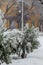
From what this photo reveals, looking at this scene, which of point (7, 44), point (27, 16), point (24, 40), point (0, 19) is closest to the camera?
point (7, 44)

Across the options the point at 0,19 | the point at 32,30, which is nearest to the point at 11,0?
the point at 32,30

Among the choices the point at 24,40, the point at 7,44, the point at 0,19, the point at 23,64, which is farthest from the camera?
the point at 24,40

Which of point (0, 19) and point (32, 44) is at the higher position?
point (0, 19)

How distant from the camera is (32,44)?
12766 millimetres

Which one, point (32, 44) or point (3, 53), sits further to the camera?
point (32, 44)

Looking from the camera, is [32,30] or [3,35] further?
[32,30]

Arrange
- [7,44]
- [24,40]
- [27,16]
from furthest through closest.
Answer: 1. [27,16]
2. [24,40]
3. [7,44]

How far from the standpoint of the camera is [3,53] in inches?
312

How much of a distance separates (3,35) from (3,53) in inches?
19.5

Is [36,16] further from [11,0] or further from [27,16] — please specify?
[11,0]

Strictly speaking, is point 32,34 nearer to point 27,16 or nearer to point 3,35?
point 3,35

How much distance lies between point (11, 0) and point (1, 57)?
2034cm

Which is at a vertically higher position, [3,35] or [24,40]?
[3,35]

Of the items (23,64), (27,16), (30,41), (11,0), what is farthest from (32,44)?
(27,16)
